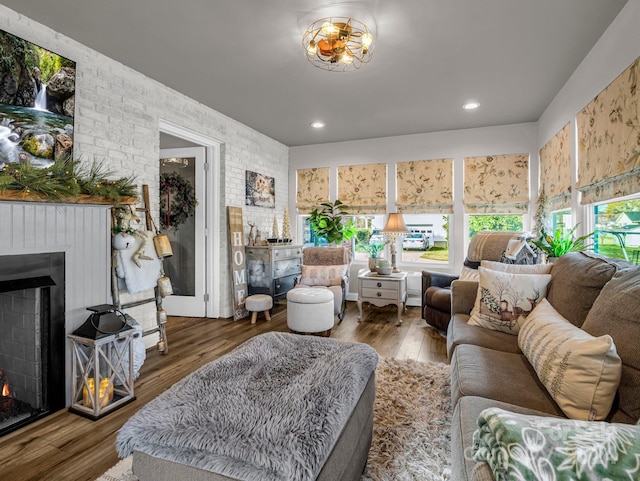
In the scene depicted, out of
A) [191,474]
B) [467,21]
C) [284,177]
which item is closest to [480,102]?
[467,21]

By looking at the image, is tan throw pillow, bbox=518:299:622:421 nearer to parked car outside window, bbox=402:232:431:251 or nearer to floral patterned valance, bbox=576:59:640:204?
floral patterned valance, bbox=576:59:640:204

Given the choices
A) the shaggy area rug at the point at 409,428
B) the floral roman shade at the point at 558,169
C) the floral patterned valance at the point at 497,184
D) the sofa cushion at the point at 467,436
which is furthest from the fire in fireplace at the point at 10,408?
the floral patterned valance at the point at 497,184

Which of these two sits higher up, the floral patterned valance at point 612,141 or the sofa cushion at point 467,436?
the floral patterned valance at point 612,141

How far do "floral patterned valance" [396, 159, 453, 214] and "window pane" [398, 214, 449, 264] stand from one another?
0.45 ft

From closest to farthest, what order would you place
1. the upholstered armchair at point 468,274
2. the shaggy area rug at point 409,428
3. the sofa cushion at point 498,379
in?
the sofa cushion at point 498,379 → the shaggy area rug at point 409,428 → the upholstered armchair at point 468,274

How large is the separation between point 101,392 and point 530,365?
8.28 feet

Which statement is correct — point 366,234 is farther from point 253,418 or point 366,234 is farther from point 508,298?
point 253,418

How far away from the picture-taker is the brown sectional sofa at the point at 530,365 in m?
1.13

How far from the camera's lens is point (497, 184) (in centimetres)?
470

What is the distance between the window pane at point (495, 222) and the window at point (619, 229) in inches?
73.1

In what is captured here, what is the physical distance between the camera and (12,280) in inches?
76.4

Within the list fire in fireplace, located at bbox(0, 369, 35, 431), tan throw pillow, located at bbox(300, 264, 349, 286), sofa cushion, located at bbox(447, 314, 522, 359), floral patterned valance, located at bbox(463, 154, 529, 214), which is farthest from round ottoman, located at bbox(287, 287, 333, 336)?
floral patterned valance, located at bbox(463, 154, 529, 214)

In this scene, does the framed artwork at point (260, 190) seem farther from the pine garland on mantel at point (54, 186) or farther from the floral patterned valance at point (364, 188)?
the pine garland on mantel at point (54, 186)

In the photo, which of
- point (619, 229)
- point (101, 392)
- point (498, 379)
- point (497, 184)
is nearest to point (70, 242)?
point (101, 392)
